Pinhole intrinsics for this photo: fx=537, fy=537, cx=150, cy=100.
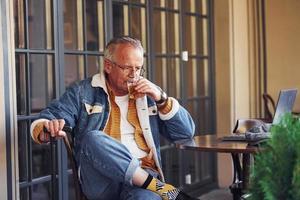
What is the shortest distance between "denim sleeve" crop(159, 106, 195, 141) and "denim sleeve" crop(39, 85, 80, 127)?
1.32ft

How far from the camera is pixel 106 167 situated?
2.06 meters

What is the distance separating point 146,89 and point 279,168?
1517mm

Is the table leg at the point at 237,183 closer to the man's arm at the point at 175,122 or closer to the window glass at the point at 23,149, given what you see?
the man's arm at the point at 175,122

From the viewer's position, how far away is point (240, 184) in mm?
3107

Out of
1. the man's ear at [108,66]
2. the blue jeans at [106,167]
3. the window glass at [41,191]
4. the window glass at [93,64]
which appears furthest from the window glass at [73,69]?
the blue jeans at [106,167]

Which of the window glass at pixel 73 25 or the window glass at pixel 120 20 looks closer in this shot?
the window glass at pixel 73 25

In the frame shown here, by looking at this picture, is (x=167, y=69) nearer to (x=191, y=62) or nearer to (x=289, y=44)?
(x=191, y=62)

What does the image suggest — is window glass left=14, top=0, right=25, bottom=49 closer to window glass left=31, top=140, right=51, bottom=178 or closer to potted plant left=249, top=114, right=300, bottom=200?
window glass left=31, top=140, right=51, bottom=178

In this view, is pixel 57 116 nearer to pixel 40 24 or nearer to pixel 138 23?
pixel 40 24

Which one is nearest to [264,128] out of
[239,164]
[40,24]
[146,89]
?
[239,164]

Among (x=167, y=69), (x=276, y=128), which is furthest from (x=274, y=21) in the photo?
(x=276, y=128)

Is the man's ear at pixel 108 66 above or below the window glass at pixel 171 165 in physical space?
above

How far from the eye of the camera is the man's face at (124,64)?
2387mm

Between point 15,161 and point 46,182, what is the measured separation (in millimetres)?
456
